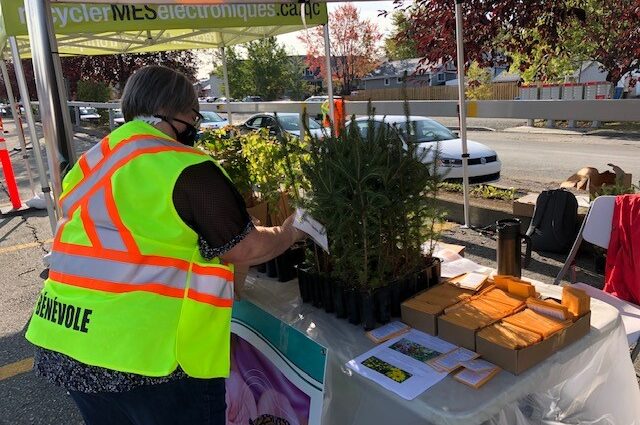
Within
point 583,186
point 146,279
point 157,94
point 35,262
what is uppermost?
point 157,94

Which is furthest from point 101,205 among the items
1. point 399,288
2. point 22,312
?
point 22,312

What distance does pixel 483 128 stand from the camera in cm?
2206

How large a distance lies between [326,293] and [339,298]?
0.08m

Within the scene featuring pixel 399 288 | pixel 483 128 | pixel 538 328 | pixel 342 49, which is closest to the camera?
pixel 538 328

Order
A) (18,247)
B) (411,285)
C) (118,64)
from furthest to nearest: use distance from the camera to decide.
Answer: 1. (118,64)
2. (18,247)
3. (411,285)

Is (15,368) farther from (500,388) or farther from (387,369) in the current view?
(500,388)

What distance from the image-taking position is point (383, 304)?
180 centimetres

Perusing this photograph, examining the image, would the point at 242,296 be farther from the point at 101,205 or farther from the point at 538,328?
the point at 538,328

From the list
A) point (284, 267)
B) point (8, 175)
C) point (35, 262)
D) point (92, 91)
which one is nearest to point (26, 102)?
point (35, 262)

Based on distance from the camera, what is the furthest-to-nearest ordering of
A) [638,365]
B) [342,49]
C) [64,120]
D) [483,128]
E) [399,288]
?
1. [342,49]
2. [483,128]
3. [638,365]
4. [64,120]
5. [399,288]

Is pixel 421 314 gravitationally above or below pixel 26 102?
below

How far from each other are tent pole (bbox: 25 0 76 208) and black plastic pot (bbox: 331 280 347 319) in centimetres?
138

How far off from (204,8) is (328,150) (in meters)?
2.99

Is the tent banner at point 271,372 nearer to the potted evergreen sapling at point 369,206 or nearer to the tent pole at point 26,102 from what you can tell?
the potted evergreen sapling at point 369,206
